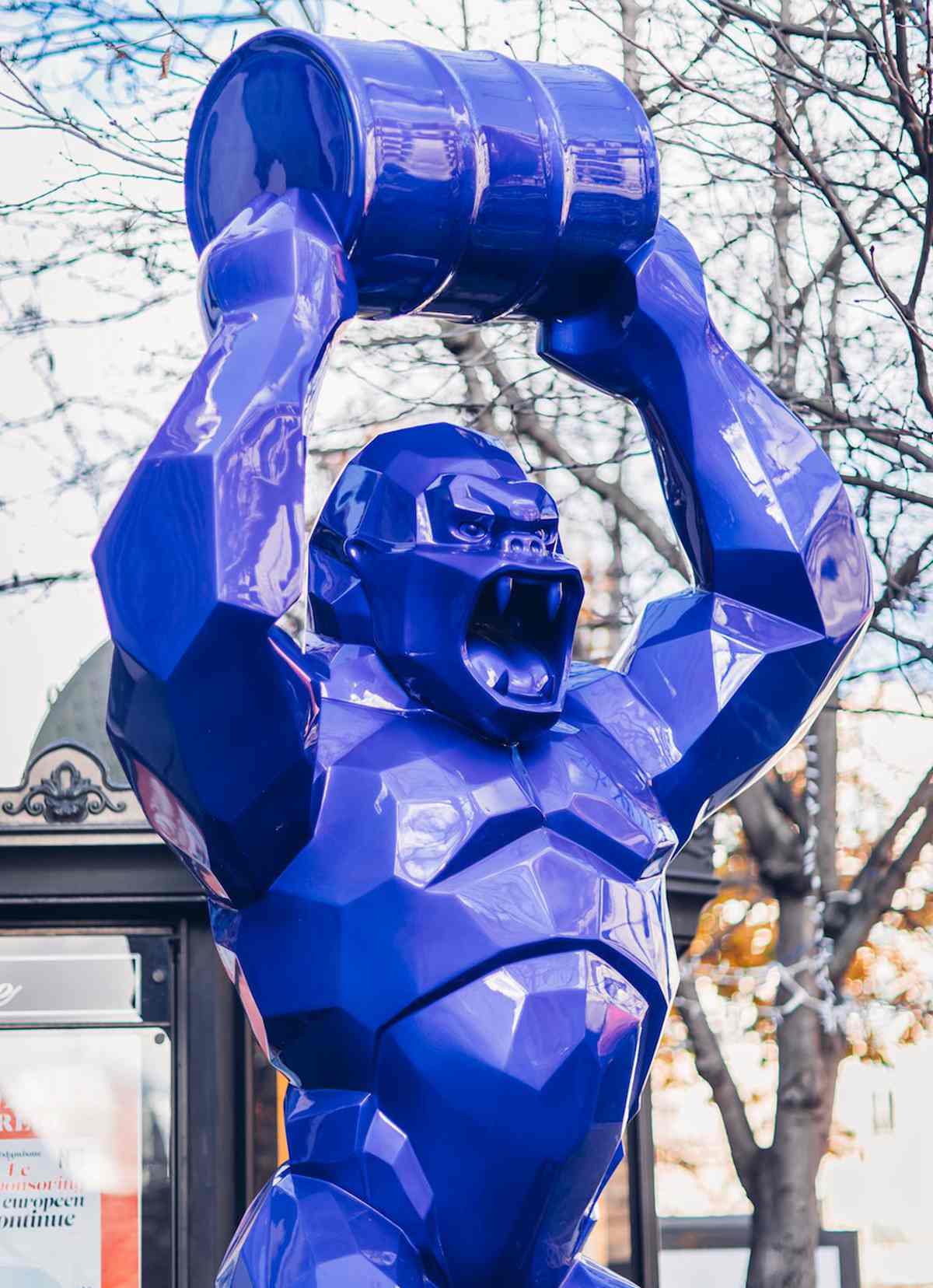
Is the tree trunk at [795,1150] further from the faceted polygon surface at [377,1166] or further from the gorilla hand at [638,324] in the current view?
the faceted polygon surface at [377,1166]

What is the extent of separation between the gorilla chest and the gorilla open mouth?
0.29 feet

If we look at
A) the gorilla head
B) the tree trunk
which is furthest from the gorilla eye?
the tree trunk

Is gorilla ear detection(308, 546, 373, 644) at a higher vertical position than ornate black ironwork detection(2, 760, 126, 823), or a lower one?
higher

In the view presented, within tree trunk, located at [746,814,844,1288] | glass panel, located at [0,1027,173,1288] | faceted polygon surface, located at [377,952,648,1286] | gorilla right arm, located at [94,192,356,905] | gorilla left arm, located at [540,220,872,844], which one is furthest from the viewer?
tree trunk, located at [746,814,844,1288]

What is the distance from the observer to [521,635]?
2.42 meters

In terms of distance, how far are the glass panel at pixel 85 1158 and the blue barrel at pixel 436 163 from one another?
3640mm

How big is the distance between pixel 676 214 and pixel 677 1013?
325cm

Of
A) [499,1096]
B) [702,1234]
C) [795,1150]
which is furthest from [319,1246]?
[702,1234]

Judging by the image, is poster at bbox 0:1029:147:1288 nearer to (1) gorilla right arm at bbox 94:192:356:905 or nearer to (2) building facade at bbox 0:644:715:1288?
(2) building facade at bbox 0:644:715:1288

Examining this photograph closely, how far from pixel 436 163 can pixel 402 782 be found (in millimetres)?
770

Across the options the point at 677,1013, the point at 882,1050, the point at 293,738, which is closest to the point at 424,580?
the point at 293,738

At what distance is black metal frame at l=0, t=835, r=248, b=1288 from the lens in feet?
18.2

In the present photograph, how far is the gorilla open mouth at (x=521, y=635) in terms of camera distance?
236cm

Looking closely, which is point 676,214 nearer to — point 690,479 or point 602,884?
point 690,479
